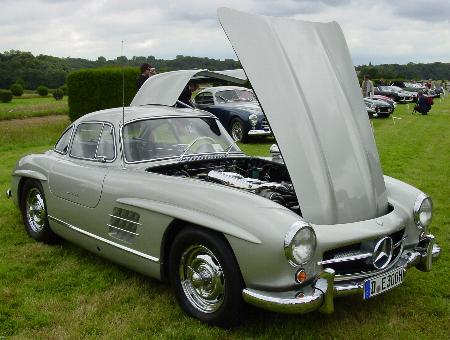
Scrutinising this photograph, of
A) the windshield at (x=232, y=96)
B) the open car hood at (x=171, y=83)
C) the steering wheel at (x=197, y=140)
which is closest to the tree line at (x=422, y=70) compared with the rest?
the windshield at (x=232, y=96)

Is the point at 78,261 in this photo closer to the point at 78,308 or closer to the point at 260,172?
the point at 78,308

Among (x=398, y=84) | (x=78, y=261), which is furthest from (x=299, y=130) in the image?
(x=398, y=84)

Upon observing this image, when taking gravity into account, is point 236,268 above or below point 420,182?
above

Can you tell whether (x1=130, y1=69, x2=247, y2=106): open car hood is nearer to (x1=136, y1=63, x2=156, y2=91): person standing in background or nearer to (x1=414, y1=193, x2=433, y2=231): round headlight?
(x1=414, y1=193, x2=433, y2=231): round headlight

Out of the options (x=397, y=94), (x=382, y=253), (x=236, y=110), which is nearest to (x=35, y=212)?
(x=382, y=253)

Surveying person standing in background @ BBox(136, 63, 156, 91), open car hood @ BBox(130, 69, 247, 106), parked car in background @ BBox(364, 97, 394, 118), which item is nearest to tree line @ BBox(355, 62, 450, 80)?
parked car in background @ BBox(364, 97, 394, 118)

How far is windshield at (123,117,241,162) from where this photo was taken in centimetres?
445

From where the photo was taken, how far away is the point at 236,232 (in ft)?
9.97

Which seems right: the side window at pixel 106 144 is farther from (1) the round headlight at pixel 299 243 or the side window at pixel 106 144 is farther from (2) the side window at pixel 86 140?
(1) the round headlight at pixel 299 243

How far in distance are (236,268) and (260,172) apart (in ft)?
5.56

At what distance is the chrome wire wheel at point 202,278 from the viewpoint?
3271 mm

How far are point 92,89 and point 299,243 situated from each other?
14.7 m

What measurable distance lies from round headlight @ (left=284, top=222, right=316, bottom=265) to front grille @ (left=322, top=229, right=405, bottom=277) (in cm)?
19

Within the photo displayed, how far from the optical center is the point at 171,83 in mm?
5680
